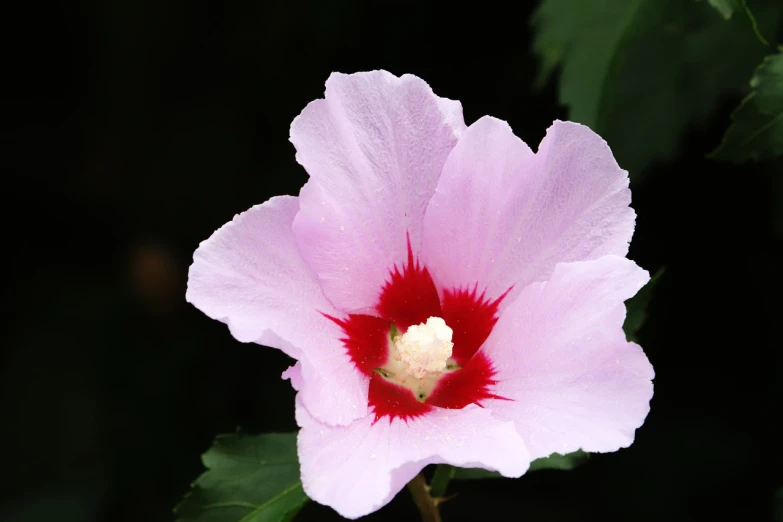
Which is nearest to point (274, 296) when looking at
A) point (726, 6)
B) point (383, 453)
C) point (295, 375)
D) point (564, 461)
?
point (295, 375)

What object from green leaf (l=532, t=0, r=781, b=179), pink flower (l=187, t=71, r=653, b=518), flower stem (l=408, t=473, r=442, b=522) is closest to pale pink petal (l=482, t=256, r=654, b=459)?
pink flower (l=187, t=71, r=653, b=518)

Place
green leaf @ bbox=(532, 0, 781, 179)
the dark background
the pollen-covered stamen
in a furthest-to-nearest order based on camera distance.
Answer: the dark background < green leaf @ bbox=(532, 0, 781, 179) < the pollen-covered stamen

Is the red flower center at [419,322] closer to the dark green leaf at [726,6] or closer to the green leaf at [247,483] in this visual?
the green leaf at [247,483]

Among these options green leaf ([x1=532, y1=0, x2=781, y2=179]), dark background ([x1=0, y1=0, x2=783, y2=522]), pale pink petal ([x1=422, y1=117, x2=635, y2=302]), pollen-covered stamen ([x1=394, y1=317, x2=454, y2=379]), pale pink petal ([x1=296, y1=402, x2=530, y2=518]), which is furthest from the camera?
dark background ([x1=0, y1=0, x2=783, y2=522])

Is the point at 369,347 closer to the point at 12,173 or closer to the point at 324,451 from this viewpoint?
the point at 324,451

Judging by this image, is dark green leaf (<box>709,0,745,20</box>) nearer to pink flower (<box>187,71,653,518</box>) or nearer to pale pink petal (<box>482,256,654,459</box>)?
pink flower (<box>187,71,653,518</box>)

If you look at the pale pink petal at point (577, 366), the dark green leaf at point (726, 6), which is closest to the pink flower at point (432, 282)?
the pale pink petal at point (577, 366)
